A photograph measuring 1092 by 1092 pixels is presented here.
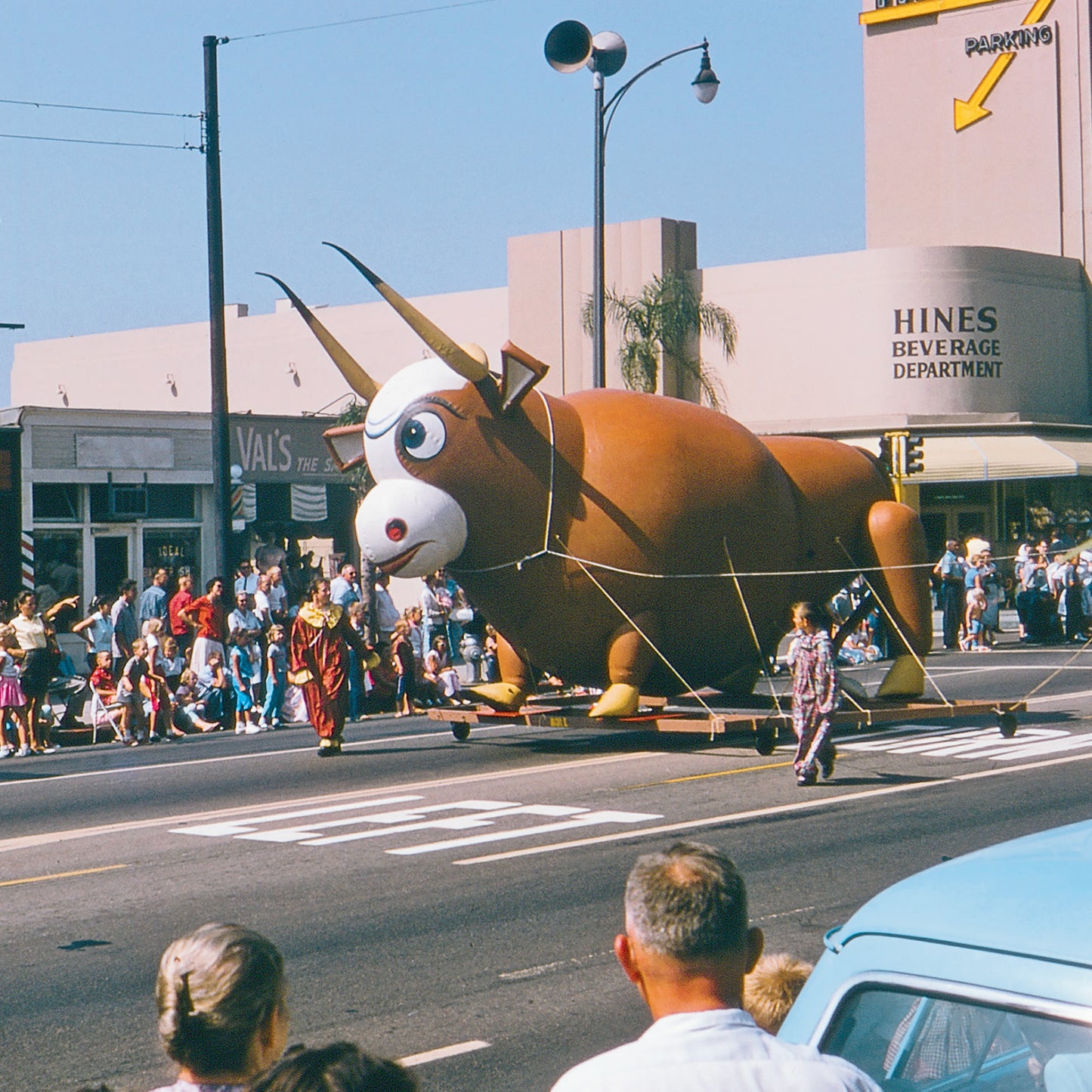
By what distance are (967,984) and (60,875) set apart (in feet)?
28.3

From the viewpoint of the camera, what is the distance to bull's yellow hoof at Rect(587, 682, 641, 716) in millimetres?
14453

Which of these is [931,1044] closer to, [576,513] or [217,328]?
[576,513]

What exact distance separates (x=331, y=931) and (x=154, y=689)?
32.7ft

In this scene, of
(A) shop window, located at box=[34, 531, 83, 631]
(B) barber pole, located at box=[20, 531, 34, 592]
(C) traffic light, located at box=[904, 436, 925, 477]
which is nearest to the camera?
(C) traffic light, located at box=[904, 436, 925, 477]

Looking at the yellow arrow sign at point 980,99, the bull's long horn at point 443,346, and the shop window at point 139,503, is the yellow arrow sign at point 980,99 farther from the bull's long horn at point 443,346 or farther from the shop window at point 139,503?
the bull's long horn at point 443,346

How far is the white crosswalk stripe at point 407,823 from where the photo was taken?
452 inches

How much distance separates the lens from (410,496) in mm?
14008

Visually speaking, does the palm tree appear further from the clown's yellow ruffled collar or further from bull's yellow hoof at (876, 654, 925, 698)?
the clown's yellow ruffled collar

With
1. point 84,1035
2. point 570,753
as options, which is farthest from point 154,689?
point 84,1035

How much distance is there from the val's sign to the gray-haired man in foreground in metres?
28.6

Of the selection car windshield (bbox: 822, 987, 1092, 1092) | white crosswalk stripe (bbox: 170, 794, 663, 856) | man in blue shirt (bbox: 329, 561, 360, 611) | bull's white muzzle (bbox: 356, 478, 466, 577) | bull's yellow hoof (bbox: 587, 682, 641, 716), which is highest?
bull's white muzzle (bbox: 356, 478, 466, 577)

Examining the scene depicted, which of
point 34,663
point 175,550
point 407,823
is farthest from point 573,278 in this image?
point 407,823

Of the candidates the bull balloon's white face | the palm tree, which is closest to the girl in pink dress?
the bull balloon's white face

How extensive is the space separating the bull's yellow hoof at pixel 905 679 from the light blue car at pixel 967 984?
12.5 metres
